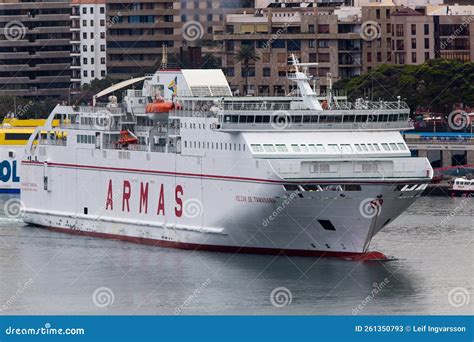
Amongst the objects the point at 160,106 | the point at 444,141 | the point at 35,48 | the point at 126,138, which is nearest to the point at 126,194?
the point at 126,138

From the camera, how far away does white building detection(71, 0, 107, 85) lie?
488ft

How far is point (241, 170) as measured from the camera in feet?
211

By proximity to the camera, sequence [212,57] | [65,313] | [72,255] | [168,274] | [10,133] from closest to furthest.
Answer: [65,313] → [168,274] → [72,255] → [10,133] → [212,57]

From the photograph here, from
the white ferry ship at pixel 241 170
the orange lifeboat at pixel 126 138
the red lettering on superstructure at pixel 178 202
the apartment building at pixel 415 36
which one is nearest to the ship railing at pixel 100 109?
the white ferry ship at pixel 241 170

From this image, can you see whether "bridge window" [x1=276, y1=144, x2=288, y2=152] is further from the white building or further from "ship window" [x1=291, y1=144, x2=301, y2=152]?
the white building

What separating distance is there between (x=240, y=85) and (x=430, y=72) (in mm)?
16417

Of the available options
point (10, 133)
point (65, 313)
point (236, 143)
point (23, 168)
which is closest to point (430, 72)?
point (10, 133)

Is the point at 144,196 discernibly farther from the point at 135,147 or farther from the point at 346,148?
the point at 346,148

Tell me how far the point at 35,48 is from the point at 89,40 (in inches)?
209

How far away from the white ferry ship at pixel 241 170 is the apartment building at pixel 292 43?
58033 mm

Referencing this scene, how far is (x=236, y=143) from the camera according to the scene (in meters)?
64.7

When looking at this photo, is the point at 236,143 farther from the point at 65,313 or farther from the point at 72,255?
the point at 65,313

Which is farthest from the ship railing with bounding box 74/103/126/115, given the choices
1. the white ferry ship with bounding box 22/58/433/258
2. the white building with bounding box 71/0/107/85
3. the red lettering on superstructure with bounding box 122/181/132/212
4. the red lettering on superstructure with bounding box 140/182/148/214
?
the white building with bounding box 71/0/107/85

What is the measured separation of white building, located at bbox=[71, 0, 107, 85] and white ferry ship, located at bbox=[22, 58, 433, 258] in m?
73.5
